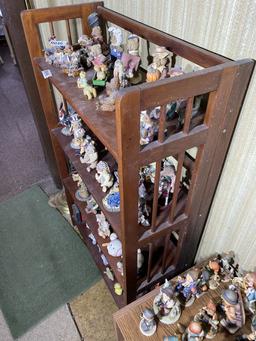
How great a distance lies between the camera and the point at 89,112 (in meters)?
0.89

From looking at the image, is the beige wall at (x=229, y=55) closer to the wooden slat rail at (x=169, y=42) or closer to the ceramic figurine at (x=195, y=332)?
the wooden slat rail at (x=169, y=42)

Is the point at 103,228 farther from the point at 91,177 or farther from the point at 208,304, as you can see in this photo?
the point at 208,304

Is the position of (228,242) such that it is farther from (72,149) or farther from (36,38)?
(36,38)

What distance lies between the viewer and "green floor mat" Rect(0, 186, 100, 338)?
1.53 m

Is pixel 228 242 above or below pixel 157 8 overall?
below

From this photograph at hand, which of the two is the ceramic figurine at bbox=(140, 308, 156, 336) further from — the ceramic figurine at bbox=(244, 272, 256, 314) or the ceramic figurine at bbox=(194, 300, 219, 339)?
the ceramic figurine at bbox=(244, 272, 256, 314)

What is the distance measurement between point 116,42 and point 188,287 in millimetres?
960

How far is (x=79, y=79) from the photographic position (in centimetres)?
100

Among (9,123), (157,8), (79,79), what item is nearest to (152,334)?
(79,79)

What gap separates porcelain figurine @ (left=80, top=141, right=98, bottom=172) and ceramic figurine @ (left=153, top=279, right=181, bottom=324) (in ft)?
1.88

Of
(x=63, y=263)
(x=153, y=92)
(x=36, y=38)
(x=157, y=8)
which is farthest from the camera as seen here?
(x=63, y=263)

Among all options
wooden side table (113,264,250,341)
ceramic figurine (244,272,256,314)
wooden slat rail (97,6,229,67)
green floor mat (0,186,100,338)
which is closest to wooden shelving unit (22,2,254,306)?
wooden slat rail (97,6,229,67)

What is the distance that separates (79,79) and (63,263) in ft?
3.84

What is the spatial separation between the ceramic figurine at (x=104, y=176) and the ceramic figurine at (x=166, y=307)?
0.44m
